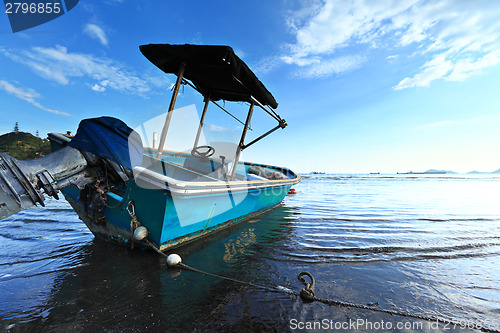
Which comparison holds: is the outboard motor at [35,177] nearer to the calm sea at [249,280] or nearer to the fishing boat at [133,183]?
the fishing boat at [133,183]

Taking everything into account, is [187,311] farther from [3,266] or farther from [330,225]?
[330,225]

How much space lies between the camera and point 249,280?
10.3 ft

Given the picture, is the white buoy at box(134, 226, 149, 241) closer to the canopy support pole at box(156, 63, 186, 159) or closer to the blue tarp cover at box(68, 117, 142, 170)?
the blue tarp cover at box(68, 117, 142, 170)

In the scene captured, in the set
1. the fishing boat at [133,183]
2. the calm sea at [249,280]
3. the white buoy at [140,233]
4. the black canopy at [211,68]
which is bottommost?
the calm sea at [249,280]

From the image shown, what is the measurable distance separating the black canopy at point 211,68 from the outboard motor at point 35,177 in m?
2.73

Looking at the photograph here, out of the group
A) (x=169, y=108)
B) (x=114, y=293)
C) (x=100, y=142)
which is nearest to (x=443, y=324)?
(x=114, y=293)

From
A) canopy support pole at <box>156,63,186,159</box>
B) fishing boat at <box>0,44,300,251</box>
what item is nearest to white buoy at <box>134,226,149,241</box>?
fishing boat at <box>0,44,300,251</box>

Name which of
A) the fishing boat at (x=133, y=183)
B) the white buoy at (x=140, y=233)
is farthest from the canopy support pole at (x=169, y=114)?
the white buoy at (x=140, y=233)

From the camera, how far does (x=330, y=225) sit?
6.56 m

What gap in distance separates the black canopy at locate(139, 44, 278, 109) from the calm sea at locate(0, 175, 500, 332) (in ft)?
12.7

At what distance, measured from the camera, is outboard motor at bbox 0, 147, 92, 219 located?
8.11 feet

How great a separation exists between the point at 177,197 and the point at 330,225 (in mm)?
5011

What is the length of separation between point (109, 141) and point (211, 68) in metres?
2.94

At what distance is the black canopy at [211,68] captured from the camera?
4422 millimetres
